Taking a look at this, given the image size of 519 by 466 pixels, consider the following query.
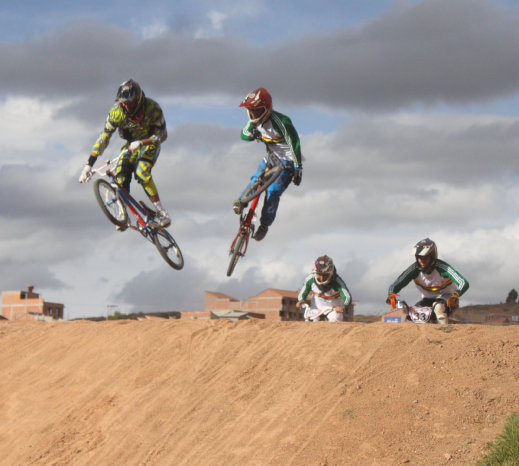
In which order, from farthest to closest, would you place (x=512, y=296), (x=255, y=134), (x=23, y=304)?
(x=512, y=296) < (x=23, y=304) < (x=255, y=134)

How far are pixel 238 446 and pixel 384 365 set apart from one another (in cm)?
249

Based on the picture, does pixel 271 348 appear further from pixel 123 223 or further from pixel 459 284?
pixel 123 223

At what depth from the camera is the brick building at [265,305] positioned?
30109 millimetres

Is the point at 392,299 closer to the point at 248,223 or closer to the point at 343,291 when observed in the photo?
the point at 343,291

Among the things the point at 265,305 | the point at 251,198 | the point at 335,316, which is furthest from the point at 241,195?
the point at 265,305

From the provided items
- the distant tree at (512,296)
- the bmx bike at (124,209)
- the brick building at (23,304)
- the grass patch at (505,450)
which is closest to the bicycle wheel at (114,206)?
the bmx bike at (124,209)

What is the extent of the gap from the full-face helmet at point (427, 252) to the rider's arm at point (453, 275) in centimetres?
15

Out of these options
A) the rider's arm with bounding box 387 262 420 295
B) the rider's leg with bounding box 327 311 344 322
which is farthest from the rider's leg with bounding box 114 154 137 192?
the rider's arm with bounding box 387 262 420 295

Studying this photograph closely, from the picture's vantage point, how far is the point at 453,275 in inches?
516

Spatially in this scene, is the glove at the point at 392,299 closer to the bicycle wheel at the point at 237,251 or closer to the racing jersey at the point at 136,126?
the bicycle wheel at the point at 237,251

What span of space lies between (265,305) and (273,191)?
16.9 meters

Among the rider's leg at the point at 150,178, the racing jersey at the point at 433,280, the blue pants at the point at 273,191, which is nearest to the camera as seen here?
the racing jersey at the point at 433,280

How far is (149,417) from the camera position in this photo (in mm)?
11258

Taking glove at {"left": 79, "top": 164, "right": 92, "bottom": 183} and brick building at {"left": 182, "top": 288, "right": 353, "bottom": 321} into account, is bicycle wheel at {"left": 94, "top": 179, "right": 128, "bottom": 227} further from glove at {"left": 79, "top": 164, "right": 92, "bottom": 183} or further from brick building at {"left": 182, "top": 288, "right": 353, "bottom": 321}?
brick building at {"left": 182, "top": 288, "right": 353, "bottom": 321}
